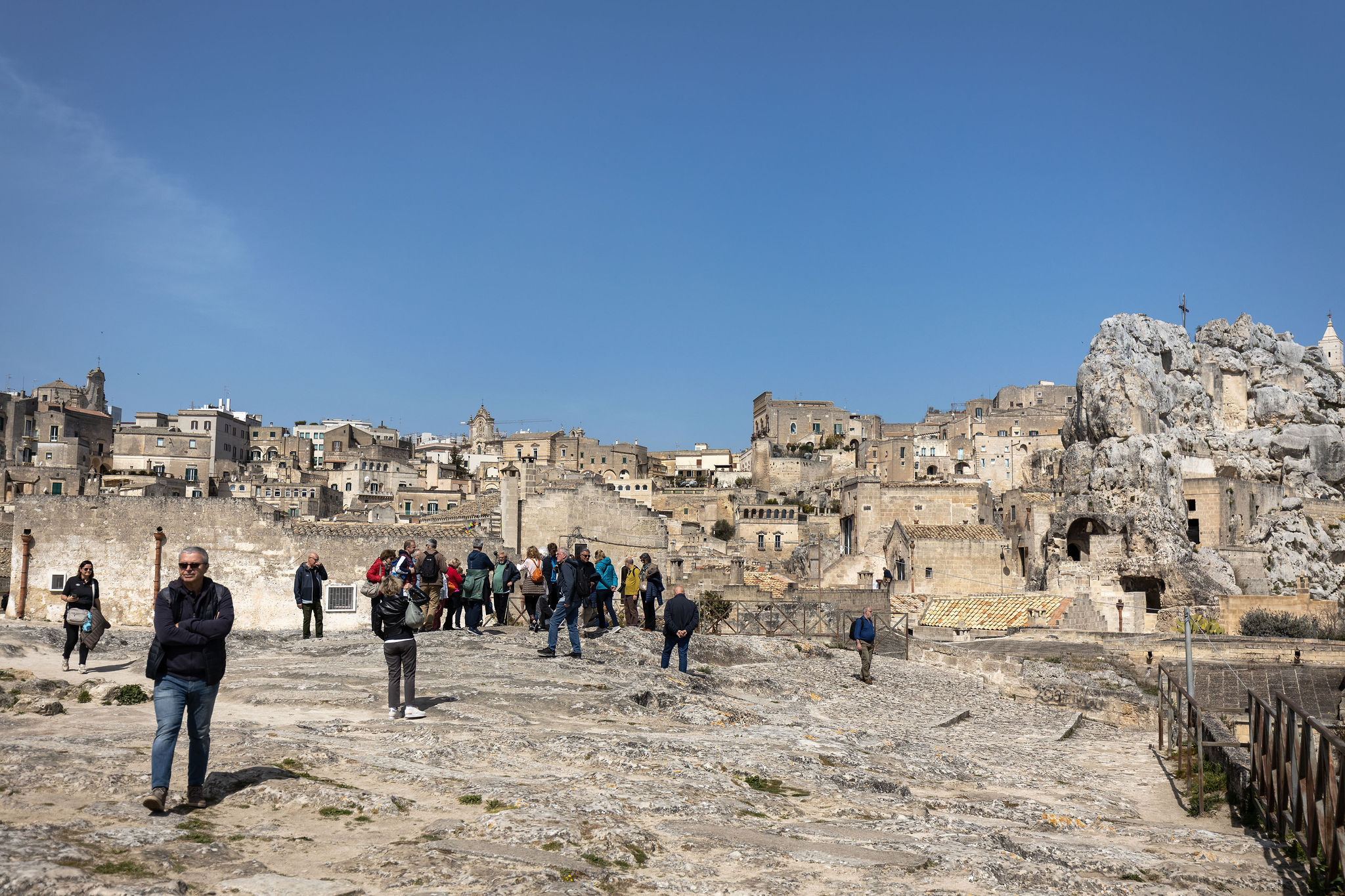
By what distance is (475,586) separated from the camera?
746 inches

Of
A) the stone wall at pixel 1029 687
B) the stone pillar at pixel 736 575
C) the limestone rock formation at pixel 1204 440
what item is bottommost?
the stone wall at pixel 1029 687

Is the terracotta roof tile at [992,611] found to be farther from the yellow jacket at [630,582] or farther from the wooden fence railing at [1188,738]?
the wooden fence railing at [1188,738]

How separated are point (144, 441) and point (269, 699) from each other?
87.0 metres

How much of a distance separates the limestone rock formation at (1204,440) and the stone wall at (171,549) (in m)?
38.4

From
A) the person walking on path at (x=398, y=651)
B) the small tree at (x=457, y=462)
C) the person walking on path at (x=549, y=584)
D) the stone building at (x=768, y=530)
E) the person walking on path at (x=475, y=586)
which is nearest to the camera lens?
the person walking on path at (x=398, y=651)

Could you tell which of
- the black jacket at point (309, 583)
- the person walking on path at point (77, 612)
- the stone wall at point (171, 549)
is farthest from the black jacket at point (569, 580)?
the stone wall at point (171, 549)

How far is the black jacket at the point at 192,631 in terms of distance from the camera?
7.73 m

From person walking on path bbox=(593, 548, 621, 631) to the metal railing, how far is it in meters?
11.6

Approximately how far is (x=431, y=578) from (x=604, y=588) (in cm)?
348

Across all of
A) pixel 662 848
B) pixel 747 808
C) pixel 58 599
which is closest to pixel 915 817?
pixel 747 808

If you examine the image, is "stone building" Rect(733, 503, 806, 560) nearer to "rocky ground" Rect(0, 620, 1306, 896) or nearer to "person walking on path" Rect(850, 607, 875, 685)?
"person walking on path" Rect(850, 607, 875, 685)

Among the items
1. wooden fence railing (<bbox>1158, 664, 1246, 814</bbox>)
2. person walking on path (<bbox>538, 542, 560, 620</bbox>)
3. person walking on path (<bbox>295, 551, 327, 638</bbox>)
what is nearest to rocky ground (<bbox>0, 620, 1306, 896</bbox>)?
wooden fence railing (<bbox>1158, 664, 1246, 814</bbox>)

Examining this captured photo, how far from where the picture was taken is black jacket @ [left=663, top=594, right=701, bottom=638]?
1644cm

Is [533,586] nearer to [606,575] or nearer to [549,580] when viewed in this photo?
[549,580]
